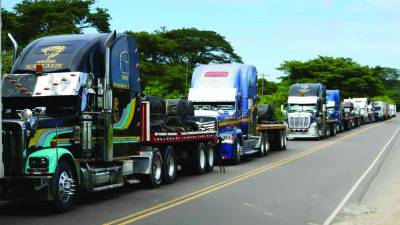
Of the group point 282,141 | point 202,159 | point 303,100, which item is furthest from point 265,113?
point 202,159

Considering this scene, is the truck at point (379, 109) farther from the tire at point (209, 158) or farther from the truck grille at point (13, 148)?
the truck grille at point (13, 148)

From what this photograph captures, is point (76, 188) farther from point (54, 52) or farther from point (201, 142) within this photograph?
point (201, 142)

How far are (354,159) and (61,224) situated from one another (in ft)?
55.0

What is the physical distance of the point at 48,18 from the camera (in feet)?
148

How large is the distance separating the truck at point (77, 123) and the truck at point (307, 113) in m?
26.0

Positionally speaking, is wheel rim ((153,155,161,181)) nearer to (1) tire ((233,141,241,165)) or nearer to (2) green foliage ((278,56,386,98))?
(1) tire ((233,141,241,165))

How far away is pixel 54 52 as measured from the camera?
12.8m

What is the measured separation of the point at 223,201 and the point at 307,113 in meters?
29.7

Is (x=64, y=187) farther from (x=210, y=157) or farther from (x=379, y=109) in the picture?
(x=379, y=109)

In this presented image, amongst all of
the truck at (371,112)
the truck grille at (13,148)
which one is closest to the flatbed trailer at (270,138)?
the truck grille at (13,148)

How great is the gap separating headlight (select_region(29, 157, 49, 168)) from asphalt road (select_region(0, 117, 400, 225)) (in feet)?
2.81

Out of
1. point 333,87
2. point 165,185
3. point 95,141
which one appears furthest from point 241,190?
point 333,87

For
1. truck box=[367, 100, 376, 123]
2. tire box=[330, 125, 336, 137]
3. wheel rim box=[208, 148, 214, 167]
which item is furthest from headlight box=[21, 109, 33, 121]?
truck box=[367, 100, 376, 123]

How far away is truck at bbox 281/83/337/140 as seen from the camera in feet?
136
